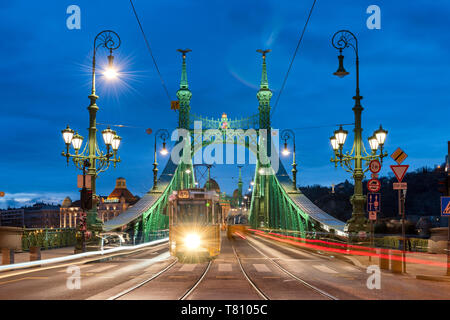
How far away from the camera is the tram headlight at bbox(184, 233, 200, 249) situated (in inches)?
858

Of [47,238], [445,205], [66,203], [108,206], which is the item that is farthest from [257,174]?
[66,203]

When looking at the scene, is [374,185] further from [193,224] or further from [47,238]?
[47,238]

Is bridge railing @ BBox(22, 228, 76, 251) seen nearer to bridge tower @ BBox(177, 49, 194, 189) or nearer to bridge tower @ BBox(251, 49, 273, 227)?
bridge tower @ BBox(177, 49, 194, 189)

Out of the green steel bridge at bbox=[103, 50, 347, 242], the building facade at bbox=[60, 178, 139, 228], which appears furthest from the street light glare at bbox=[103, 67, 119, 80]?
the building facade at bbox=[60, 178, 139, 228]

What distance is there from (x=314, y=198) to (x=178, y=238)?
162495mm

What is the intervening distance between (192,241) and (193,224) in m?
0.72

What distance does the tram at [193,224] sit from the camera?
21.8 m

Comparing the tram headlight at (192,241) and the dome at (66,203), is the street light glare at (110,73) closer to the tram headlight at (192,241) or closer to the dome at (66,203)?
the tram headlight at (192,241)

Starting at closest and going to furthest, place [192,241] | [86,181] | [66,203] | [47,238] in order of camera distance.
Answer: [192,241]
[86,181]
[47,238]
[66,203]

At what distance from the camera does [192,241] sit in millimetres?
21844

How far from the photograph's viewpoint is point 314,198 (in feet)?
593
